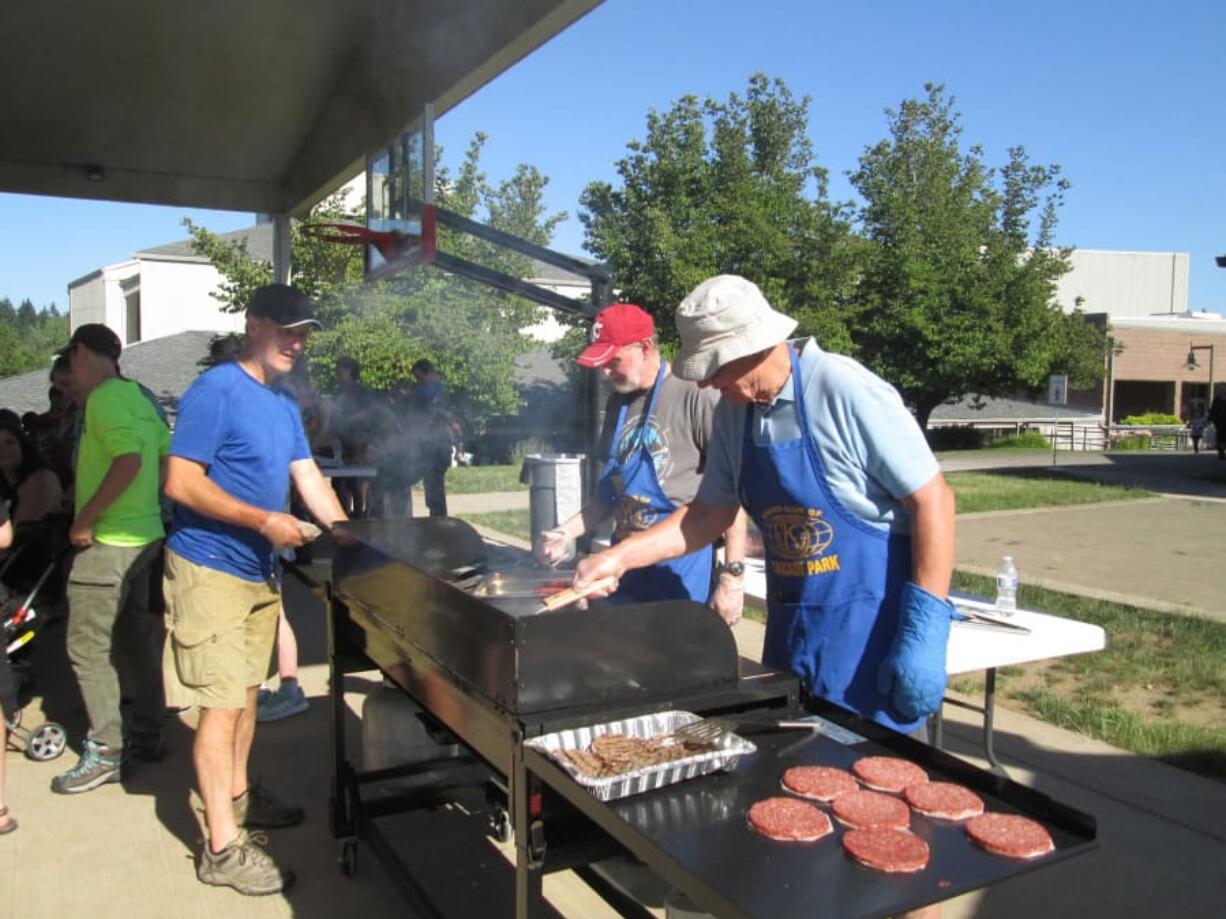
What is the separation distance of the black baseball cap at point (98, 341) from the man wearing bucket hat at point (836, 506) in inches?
105

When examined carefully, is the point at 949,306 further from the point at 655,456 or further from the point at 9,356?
the point at 9,356

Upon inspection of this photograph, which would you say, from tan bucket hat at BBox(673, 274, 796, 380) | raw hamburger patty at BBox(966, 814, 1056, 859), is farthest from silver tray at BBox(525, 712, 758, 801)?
tan bucket hat at BBox(673, 274, 796, 380)

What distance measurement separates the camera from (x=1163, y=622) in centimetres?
630

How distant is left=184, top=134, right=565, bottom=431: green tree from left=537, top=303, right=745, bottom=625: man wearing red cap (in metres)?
9.90

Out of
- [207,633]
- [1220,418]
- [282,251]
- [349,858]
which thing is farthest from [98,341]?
[1220,418]

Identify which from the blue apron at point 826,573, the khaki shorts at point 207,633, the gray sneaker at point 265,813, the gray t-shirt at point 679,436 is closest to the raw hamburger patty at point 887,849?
the blue apron at point 826,573

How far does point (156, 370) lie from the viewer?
28.2m

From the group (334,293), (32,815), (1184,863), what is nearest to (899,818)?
(1184,863)

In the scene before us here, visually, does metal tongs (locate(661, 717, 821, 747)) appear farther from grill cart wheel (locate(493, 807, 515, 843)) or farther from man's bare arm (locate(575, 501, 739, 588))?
grill cart wheel (locate(493, 807, 515, 843))

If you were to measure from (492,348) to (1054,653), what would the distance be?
18.3m

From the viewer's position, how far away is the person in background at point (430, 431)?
29.6 feet

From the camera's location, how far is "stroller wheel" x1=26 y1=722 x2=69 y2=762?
13.0ft

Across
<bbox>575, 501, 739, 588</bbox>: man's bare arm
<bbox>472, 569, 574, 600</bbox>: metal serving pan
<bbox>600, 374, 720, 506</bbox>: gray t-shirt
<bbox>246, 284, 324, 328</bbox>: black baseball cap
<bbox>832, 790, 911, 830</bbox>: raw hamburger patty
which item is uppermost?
<bbox>246, 284, 324, 328</bbox>: black baseball cap

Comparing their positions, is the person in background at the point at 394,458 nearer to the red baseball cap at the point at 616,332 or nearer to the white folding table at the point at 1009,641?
the white folding table at the point at 1009,641
